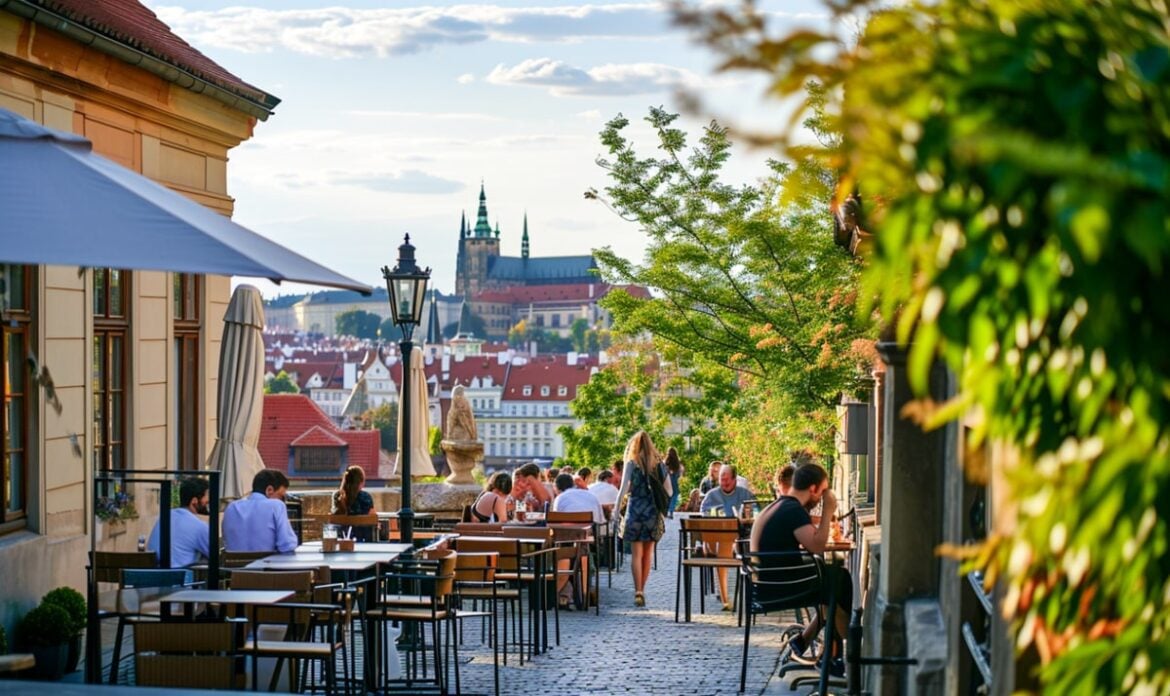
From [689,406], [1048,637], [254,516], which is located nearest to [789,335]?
[254,516]

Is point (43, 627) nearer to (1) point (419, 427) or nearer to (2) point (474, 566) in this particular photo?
(2) point (474, 566)

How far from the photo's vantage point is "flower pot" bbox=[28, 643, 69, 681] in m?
10.6

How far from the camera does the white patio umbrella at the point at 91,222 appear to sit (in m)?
6.07

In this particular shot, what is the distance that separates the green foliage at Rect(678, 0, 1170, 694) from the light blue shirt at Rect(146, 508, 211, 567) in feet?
30.1

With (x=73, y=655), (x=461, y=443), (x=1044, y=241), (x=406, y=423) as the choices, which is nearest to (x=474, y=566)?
(x=73, y=655)

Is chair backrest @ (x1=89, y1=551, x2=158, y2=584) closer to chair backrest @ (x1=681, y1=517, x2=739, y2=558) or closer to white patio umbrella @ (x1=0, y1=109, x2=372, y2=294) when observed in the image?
white patio umbrella @ (x1=0, y1=109, x2=372, y2=294)

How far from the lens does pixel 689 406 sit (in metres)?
57.3

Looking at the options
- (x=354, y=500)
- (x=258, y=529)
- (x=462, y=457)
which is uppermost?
(x=258, y=529)

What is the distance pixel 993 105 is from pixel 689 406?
55.6m

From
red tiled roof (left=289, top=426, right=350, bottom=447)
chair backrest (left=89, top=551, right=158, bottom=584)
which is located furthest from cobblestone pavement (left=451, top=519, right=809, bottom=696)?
red tiled roof (left=289, top=426, right=350, bottom=447)

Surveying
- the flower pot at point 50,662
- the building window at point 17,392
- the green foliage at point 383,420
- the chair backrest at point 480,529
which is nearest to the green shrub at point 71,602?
the flower pot at point 50,662

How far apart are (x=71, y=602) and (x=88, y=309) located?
2834 mm

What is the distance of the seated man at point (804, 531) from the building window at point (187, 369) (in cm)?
766

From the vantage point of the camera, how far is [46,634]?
35.0ft
